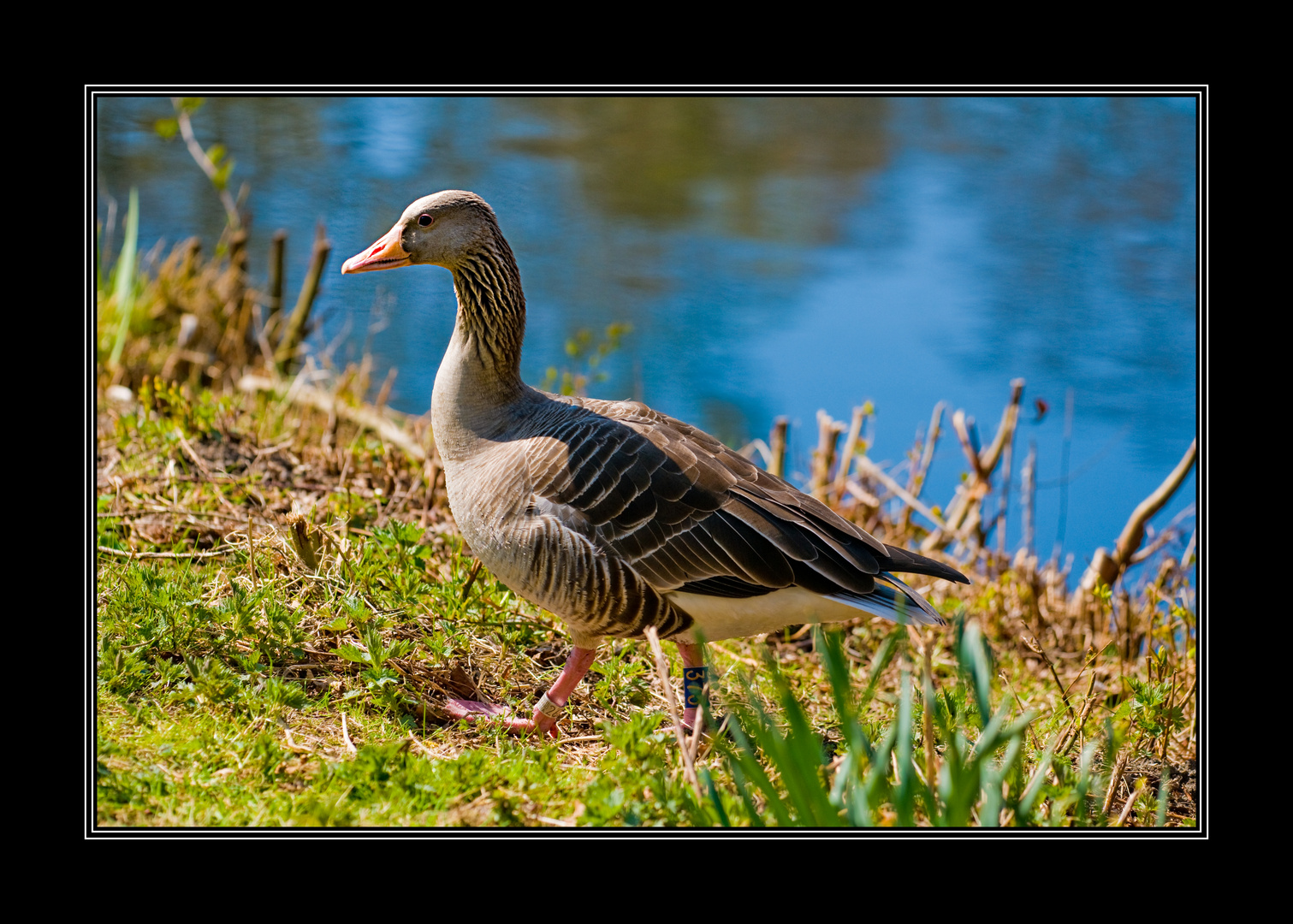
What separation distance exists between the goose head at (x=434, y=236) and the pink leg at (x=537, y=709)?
168 centimetres

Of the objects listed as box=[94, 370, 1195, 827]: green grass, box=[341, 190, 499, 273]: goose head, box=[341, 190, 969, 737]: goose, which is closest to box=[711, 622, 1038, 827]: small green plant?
box=[94, 370, 1195, 827]: green grass

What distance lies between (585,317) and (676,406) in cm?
143

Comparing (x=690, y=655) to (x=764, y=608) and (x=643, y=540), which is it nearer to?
(x=764, y=608)

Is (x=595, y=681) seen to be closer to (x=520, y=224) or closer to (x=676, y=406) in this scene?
(x=676, y=406)

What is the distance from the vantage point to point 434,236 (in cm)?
431

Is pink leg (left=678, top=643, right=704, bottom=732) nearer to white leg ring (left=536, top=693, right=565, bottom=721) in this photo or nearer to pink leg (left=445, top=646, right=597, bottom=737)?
pink leg (left=445, top=646, right=597, bottom=737)

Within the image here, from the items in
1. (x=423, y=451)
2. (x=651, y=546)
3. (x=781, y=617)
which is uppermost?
(x=423, y=451)

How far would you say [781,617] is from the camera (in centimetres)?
397

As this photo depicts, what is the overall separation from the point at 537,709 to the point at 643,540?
30.3 inches

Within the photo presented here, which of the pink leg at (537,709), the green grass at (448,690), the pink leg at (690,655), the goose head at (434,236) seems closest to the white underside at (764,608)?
the green grass at (448,690)

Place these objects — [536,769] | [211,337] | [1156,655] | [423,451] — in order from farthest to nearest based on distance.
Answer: [211,337], [423,451], [1156,655], [536,769]

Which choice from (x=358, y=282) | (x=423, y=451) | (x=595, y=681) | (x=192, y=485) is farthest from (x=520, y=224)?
(x=595, y=681)

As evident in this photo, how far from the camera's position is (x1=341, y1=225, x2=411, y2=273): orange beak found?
168 inches

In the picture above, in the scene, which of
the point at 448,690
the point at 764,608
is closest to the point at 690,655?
the point at 764,608
